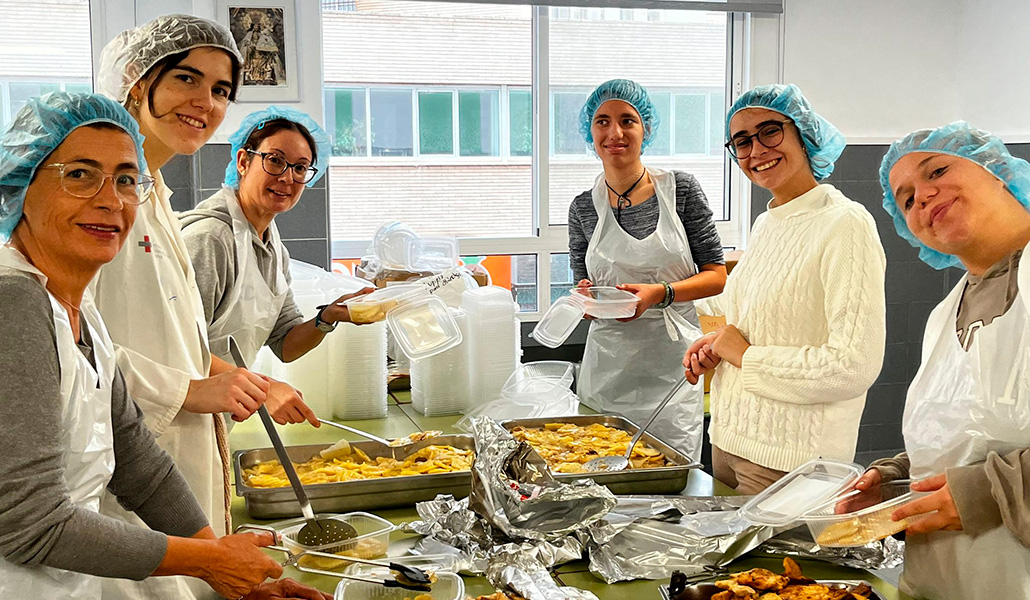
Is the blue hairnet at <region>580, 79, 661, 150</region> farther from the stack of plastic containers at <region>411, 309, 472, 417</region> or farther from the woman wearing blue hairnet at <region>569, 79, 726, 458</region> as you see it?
the stack of plastic containers at <region>411, 309, 472, 417</region>

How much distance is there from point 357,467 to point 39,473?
3.71 feet

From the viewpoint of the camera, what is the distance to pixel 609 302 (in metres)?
2.90

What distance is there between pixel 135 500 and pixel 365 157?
10.3ft

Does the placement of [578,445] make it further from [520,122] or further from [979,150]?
[520,122]

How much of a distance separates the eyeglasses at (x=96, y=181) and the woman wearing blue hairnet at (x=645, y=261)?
185cm

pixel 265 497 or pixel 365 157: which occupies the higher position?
pixel 365 157

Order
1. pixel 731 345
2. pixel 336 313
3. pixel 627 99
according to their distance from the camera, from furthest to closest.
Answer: pixel 627 99 → pixel 336 313 → pixel 731 345

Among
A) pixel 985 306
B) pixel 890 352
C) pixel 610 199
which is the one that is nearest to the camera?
pixel 985 306

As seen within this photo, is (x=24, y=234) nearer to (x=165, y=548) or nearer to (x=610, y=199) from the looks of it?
(x=165, y=548)

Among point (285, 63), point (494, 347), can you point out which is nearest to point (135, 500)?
point (494, 347)

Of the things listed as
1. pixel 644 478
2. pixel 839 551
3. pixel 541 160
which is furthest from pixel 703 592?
pixel 541 160

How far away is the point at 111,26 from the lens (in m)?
4.20

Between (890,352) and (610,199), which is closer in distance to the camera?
(610,199)

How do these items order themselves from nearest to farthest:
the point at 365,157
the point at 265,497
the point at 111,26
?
the point at 265,497 < the point at 111,26 < the point at 365,157
